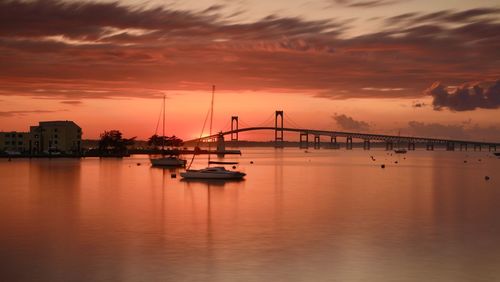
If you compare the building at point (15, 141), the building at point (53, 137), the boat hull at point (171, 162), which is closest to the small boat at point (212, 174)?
the boat hull at point (171, 162)

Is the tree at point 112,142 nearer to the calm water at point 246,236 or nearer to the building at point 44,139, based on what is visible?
the building at point 44,139

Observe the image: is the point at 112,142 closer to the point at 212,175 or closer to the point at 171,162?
the point at 171,162

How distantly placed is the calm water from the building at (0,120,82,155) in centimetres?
11207

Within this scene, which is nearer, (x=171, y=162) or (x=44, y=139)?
(x=171, y=162)

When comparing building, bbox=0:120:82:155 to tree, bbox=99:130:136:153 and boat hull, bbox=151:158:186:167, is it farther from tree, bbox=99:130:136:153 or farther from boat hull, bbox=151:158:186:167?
boat hull, bbox=151:158:186:167

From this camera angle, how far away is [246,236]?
26.8m

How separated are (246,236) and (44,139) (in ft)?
464

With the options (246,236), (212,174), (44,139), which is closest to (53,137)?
(44,139)

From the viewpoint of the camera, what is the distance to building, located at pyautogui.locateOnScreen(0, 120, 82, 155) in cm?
15750

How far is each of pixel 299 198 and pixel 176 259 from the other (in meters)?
25.9

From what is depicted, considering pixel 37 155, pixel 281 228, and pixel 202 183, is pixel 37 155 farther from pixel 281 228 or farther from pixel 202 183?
pixel 281 228

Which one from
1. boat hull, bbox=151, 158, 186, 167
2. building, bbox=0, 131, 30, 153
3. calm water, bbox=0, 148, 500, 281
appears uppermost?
building, bbox=0, 131, 30, 153

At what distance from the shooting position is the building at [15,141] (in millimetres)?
158625

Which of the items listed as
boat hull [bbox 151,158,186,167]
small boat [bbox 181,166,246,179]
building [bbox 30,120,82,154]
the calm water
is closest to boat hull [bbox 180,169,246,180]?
small boat [bbox 181,166,246,179]
